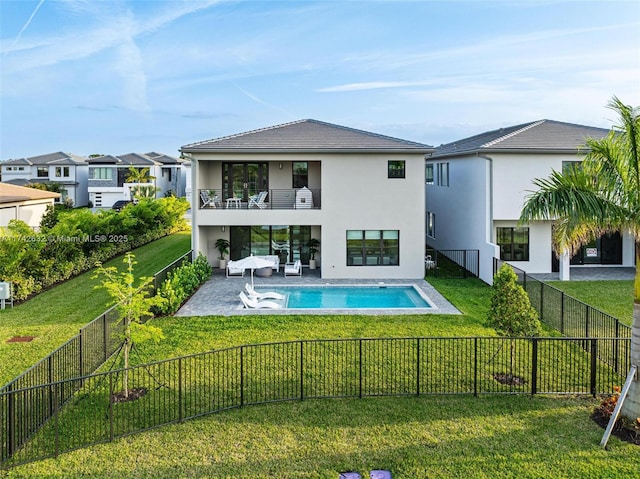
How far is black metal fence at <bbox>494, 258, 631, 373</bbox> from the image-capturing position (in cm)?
1209

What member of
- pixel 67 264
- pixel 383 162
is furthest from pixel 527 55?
pixel 67 264

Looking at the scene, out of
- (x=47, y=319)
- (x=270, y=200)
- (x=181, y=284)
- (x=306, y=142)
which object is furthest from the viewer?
(x=270, y=200)

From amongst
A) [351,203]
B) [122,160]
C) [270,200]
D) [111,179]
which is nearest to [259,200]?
[270,200]

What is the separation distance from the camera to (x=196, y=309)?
17.2 meters

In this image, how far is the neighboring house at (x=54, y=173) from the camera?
6315cm

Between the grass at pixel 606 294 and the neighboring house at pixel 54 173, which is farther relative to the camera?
the neighboring house at pixel 54 173

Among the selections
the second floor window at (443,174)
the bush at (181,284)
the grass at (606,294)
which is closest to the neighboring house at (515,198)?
the grass at (606,294)

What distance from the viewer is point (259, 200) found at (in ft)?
79.2

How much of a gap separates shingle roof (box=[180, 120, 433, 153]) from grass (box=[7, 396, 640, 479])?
14474 mm

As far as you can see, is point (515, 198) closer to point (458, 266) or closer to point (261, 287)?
point (458, 266)

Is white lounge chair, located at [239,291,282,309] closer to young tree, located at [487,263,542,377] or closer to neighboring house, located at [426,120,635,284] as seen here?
young tree, located at [487,263,542,377]

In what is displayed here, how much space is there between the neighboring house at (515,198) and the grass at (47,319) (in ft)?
50.2

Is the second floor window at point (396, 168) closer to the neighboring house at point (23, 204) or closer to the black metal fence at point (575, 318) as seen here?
the black metal fence at point (575, 318)

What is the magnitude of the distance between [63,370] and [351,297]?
11190mm
